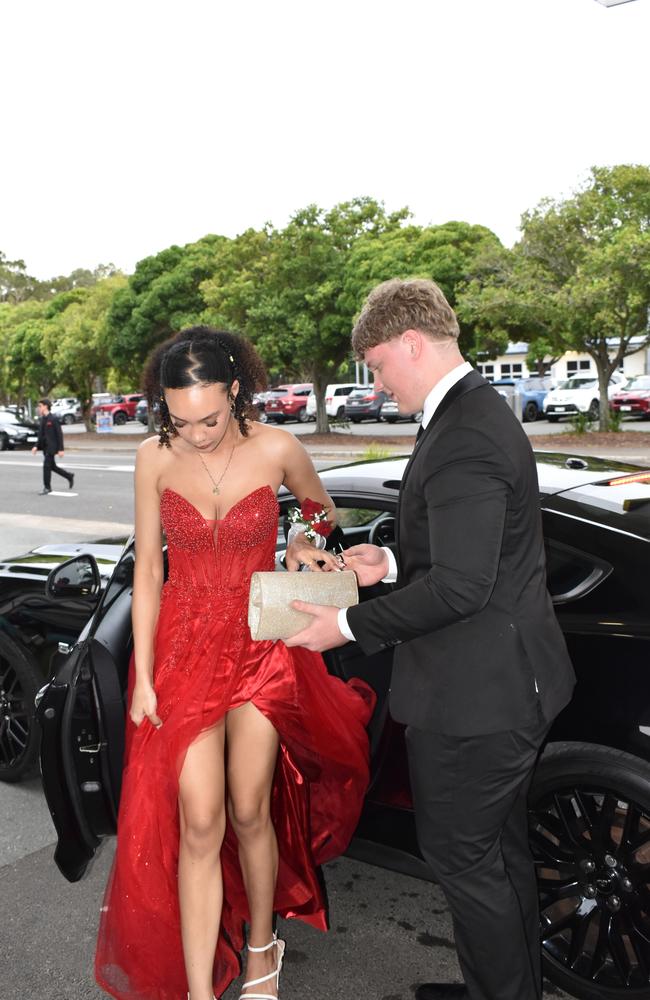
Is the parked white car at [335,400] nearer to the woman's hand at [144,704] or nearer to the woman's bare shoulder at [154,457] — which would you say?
the woman's bare shoulder at [154,457]

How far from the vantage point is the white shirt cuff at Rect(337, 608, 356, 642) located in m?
2.19

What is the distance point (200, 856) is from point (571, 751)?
1.08m

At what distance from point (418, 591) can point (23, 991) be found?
1.90 meters

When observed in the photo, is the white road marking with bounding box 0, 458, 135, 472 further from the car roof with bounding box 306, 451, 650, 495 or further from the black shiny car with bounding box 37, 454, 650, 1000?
the black shiny car with bounding box 37, 454, 650, 1000

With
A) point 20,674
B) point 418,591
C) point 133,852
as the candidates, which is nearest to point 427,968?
point 133,852

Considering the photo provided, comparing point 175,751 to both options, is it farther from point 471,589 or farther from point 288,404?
point 288,404

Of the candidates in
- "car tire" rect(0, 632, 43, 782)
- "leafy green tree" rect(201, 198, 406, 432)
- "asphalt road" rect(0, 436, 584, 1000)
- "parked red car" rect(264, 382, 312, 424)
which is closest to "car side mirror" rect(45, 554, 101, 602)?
"car tire" rect(0, 632, 43, 782)

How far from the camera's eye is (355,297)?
26.6m

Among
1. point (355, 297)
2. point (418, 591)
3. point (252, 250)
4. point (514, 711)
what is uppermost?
point (252, 250)

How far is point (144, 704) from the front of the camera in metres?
2.62

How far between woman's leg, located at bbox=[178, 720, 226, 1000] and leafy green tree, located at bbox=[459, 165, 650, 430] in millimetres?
19820

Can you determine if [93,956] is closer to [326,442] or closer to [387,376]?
[387,376]

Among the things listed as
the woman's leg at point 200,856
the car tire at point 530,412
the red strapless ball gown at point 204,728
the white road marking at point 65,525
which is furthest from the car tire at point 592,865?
the car tire at point 530,412

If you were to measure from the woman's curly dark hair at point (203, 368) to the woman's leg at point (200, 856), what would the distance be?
980 mm
